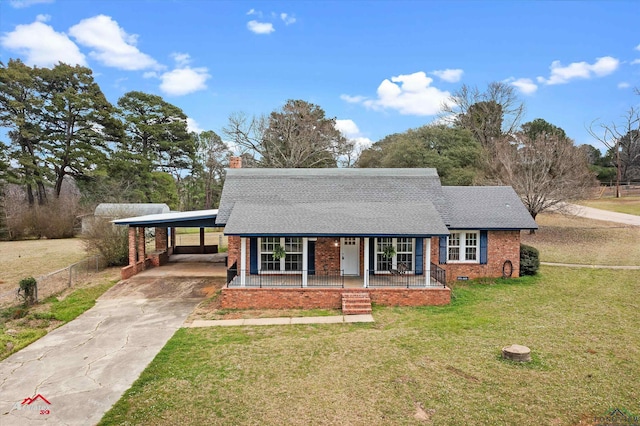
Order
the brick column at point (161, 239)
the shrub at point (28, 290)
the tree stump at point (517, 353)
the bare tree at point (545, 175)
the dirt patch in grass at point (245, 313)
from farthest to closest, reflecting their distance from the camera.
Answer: the bare tree at point (545, 175) → the brick column at point (161, 239) → the shrub at point (28, 290) → the dirt patch in grass at point (245, 313) → the tree stump at point (517, 353)

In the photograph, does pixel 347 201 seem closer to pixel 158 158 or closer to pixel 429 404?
pixel 429 404

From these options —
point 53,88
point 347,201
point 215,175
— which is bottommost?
point 347,201

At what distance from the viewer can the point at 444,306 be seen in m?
13.2

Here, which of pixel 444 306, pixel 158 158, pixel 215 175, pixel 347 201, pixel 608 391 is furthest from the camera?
pixel 215 175

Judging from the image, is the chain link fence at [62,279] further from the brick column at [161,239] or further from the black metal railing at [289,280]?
the black metal railing at [289,280]

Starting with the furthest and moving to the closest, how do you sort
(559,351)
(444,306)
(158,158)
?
(158,158)
(444,306)
(559,351)

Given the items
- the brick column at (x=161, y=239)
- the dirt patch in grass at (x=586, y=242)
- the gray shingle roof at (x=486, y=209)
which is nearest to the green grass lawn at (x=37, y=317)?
the brick column at (x=161, y=239)

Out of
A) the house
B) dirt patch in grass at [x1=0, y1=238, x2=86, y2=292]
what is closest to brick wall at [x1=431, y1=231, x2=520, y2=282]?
the house

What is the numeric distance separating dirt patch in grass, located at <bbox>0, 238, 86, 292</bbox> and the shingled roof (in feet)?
35.3

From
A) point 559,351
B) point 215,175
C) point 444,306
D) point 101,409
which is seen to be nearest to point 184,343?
point 101,409

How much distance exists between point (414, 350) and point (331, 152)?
36.4m

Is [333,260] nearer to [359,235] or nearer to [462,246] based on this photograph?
[359,235]

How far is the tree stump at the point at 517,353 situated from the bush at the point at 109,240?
63.0 ft

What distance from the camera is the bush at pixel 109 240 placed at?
2006cm
